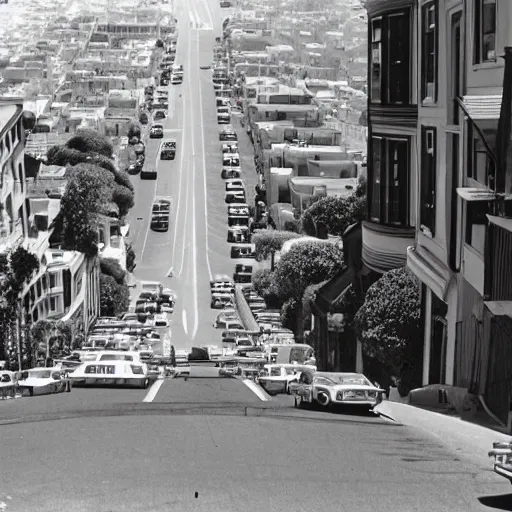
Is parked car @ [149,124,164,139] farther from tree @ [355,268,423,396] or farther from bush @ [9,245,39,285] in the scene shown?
tree @ [355,268,423,396]

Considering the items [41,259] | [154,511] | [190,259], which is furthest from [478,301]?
[190,259]

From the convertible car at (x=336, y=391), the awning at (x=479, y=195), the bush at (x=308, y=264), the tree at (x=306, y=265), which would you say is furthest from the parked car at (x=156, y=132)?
the awning at (x=479, y=195)

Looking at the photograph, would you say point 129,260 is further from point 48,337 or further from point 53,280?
point 48,337

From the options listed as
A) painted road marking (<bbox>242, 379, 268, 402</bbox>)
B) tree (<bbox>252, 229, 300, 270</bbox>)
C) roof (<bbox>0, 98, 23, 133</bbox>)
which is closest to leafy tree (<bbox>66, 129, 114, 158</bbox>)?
tree (<bbox>252, 229, 300, 270</bbox>)

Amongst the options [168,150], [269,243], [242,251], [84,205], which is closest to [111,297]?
[84,205]

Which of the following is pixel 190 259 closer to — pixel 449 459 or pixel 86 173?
pixel 86 173

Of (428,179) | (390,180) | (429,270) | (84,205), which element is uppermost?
(428,179)
